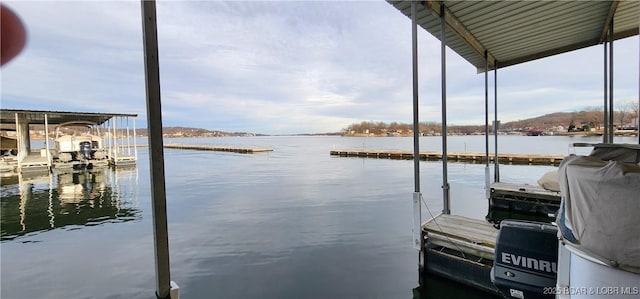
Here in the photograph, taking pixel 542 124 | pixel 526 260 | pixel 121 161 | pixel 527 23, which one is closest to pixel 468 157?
pixel 527 23

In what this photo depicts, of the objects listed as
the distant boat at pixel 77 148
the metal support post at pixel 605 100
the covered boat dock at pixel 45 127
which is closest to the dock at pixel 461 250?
the metal support post at pixel 605 100

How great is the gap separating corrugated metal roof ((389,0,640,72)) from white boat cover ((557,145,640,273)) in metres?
3.02

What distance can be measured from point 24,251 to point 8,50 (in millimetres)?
6481

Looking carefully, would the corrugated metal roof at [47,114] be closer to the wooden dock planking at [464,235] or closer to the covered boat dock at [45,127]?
the covered boat dock at [45,127]

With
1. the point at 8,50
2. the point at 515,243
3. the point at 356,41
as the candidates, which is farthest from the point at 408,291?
the point at 356,41

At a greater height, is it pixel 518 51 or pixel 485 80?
pixel 518 51

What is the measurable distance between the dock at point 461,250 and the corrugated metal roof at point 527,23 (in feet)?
9.76

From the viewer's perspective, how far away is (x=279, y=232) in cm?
605

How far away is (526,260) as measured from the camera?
2.18 m

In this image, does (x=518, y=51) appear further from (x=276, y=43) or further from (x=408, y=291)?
(x=276, y=43)

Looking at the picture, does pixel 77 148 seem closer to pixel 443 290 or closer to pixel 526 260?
pixel 443 290

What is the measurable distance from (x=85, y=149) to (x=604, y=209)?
24.1 m

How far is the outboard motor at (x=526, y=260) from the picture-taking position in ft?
6.88

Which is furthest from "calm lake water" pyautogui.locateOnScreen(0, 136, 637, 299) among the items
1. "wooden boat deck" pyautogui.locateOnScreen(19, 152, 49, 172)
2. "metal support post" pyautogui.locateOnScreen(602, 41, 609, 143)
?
"wooden boat deck" pyautogui.locateOnScreen(19, 152, 49, 172)
